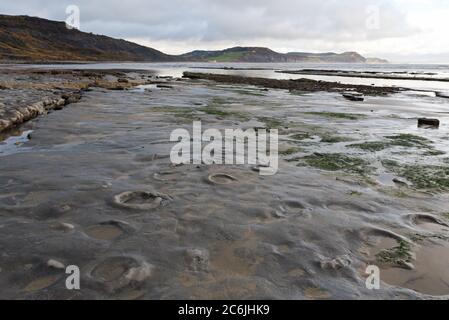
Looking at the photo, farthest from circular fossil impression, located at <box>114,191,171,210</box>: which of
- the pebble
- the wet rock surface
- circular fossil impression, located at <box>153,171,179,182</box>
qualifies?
the pebble

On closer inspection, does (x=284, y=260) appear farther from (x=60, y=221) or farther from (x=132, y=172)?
(x=132, y=172)

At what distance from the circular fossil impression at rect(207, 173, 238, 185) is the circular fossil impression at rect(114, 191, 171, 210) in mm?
1107

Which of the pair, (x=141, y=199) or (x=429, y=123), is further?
(x=429, y=123)

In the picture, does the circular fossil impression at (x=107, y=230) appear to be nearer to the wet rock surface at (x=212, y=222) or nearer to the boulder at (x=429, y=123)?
the wet rock surface at (x=212, y=222)

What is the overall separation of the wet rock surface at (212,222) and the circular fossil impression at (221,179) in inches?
1.4

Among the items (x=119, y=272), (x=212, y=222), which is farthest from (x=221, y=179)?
(x=119, y=272)

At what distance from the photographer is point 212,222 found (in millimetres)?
4516

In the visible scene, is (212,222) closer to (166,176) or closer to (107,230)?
(107,230)

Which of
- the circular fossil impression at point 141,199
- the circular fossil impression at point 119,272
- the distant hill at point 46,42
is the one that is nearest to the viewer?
the circular fossil impression at point 119,272

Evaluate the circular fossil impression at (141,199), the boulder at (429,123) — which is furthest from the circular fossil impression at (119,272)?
the boulder at (429,123)

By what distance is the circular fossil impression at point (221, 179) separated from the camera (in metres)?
6.11

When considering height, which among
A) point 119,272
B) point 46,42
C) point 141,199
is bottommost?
point 119,272

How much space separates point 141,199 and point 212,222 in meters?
1.29
